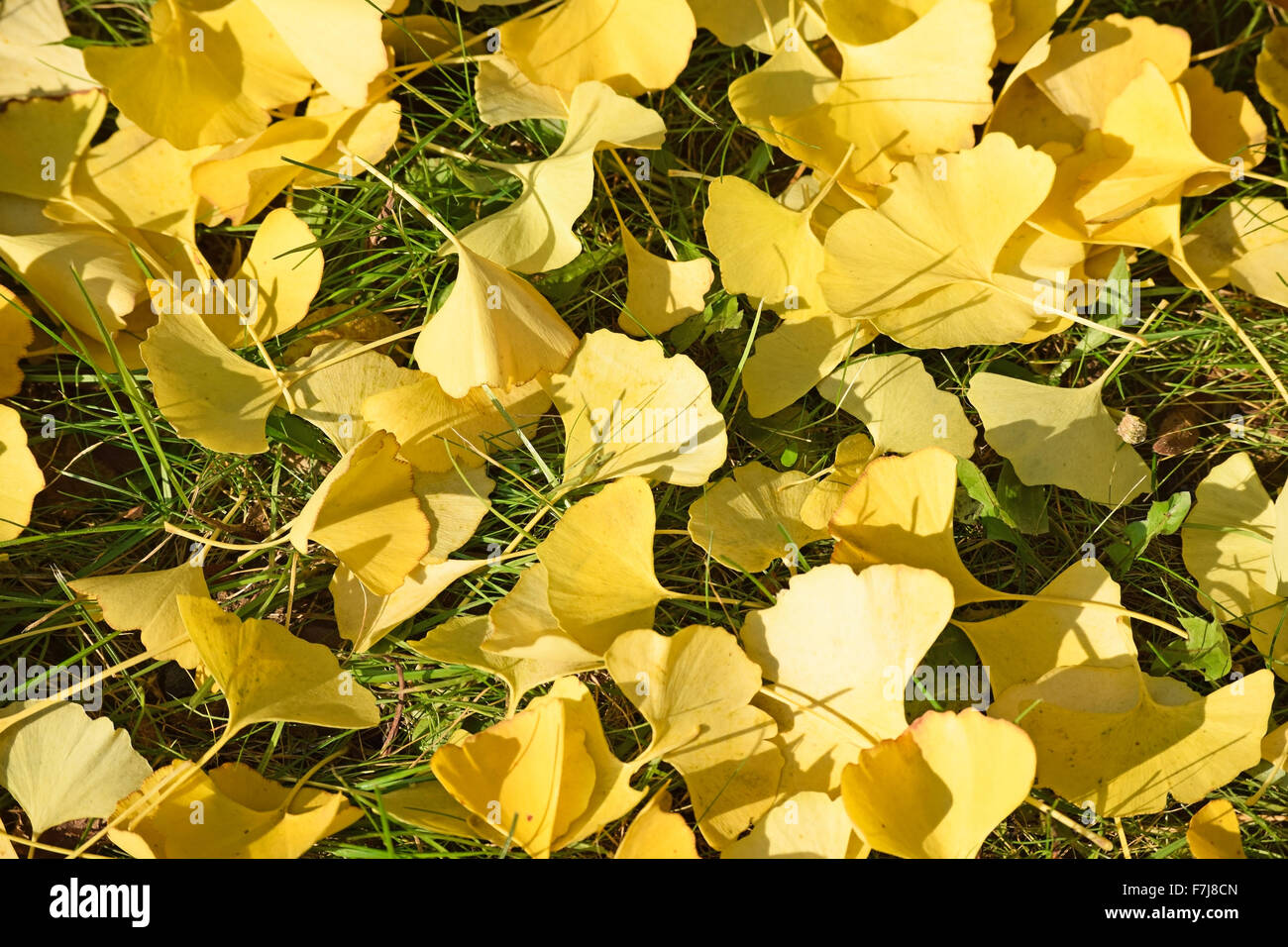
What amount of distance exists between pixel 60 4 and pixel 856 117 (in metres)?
0.95

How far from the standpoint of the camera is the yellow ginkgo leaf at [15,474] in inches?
42.1

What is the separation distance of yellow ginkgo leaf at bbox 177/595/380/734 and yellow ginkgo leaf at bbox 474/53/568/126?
0.59 metres

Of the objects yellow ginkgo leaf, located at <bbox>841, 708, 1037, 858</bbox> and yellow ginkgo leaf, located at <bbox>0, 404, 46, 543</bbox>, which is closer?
yellow ginkgo leaf, located at <bbox>841, 708, 1037, 858</bbox>

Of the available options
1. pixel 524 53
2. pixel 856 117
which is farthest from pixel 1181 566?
pixel 524 53

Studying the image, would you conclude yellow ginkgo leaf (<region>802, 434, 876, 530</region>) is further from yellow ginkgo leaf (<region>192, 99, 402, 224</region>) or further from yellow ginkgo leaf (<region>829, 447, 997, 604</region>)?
yellow ginkgo leaf (<region>192, 99, 402, 224</region>)

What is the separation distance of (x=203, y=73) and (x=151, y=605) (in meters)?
0.57

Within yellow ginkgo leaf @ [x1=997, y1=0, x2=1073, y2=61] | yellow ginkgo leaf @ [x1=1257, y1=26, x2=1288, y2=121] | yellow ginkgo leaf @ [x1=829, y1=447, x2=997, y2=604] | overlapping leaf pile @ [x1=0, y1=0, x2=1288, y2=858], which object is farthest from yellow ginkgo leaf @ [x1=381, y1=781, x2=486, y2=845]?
yellow ginkgo leaf @ [x1=1257, y1=26, x2=1288, y2=121]

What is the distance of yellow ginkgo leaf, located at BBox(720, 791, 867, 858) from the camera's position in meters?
0.95

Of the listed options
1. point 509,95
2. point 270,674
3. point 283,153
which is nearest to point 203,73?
point 283,153

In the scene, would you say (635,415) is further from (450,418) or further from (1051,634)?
(1051,634)

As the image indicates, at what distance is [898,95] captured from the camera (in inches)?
41.3

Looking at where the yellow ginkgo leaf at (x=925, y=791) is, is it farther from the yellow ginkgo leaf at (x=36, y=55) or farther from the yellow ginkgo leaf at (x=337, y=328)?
the yellow ginkgo leaf at (x=36, y=55)

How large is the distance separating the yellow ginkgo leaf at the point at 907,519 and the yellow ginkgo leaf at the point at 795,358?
0.42 feet

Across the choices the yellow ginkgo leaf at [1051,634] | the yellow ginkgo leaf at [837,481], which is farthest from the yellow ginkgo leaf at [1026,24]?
the yellow ginkgo leaf at [1051,634]
